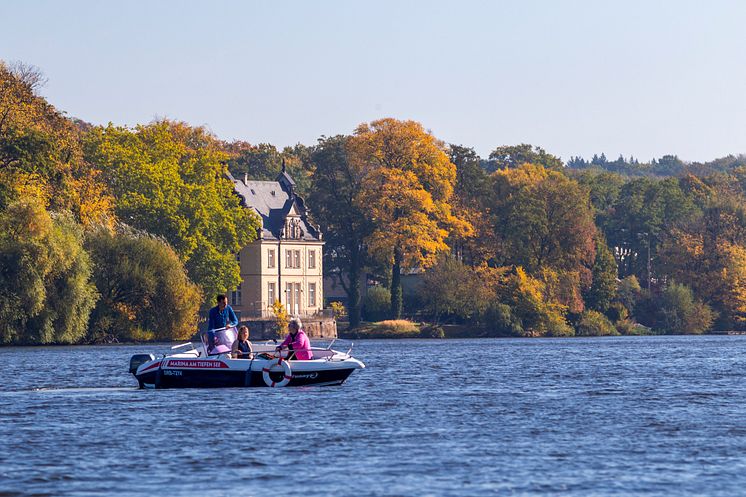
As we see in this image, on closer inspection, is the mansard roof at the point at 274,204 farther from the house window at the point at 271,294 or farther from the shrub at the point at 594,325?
the shrub at the point at 594,325

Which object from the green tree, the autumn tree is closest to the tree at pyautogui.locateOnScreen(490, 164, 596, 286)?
the autumn tree

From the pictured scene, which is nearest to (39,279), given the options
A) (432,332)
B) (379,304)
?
(432,332)

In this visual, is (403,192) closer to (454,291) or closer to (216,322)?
(454,291)

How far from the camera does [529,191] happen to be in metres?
120

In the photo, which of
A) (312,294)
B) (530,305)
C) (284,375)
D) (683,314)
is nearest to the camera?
(284,375)

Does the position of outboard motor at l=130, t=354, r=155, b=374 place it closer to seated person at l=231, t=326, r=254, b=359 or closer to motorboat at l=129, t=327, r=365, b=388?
motorboat at l=129, t=327, r=365, b=388

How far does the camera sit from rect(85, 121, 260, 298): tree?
94500 mm

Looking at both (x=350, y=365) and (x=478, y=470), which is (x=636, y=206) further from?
(x=478, y=470)

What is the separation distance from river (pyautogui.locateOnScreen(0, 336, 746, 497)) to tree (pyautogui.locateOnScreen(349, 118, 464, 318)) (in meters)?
53.8

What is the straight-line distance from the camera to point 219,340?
1715 inches

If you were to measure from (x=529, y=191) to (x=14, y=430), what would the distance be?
3544 inches

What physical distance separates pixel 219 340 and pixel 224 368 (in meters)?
0.80

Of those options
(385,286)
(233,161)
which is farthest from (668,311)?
(233,161)

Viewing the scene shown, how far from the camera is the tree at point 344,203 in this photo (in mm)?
113875
